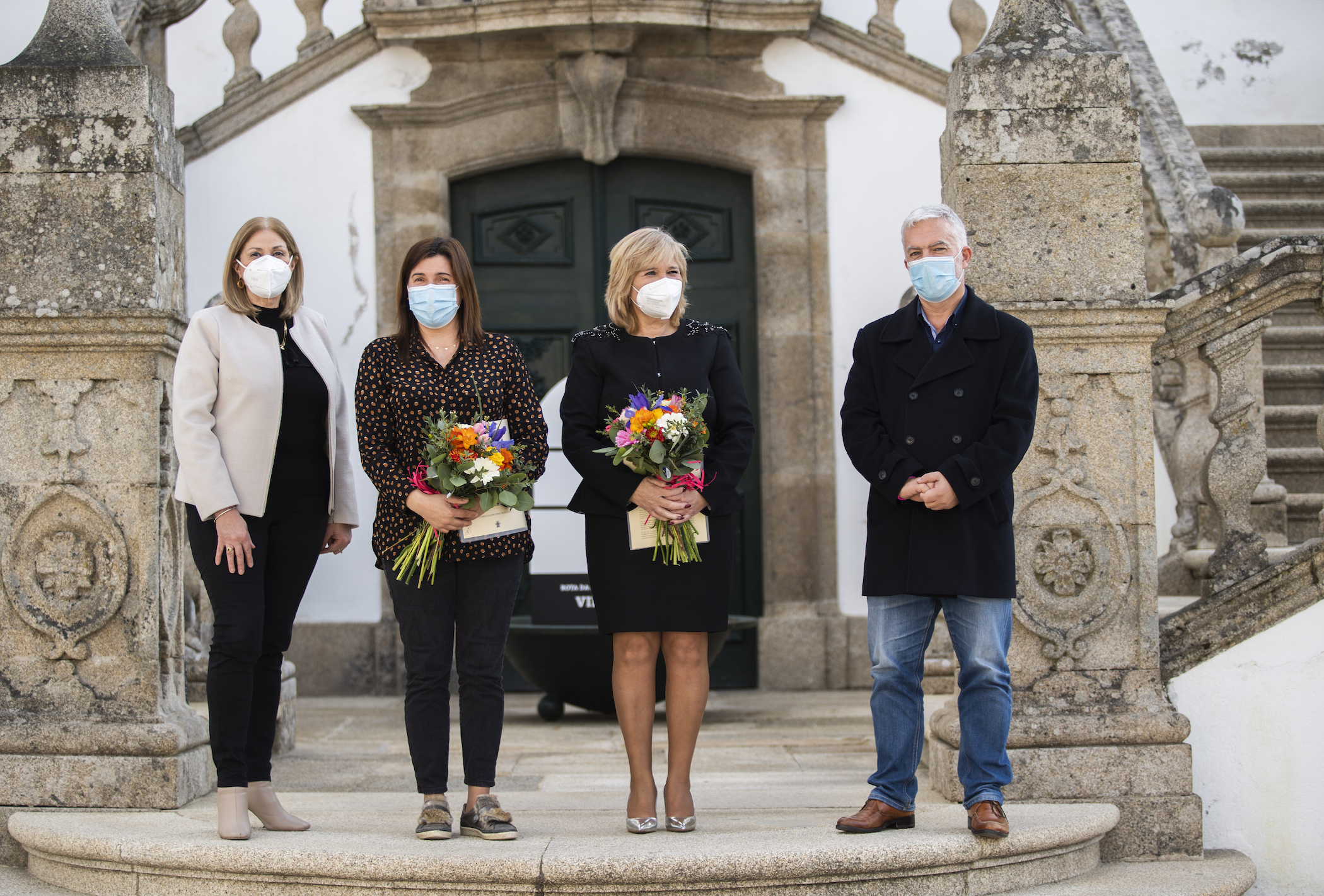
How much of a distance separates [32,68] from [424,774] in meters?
2.54

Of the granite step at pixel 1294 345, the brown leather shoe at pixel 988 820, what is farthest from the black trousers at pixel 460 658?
A: the granite step at pixel 1294 345

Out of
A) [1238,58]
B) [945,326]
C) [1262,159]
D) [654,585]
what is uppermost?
[1238,58]

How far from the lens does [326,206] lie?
8273mm

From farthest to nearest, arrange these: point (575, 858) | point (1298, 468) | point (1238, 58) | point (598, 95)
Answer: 1. point (1238, 58)
2. point (598, 95)
3. point (1298, 468)
4. point (575, 858)

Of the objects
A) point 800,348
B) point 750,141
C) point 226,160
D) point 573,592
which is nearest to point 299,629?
point 573,592

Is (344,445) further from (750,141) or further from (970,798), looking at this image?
(750,141)

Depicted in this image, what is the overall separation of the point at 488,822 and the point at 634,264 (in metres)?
1.52

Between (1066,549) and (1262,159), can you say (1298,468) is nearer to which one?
(1262,159)

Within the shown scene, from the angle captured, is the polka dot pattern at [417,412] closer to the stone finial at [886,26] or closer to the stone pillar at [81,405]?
the stone pillar at [81,405]

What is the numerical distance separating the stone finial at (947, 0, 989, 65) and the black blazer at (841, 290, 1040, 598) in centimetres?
508

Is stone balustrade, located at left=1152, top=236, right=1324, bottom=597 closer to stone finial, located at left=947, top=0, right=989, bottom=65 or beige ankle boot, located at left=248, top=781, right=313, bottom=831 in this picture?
beige ankle boot, located at left=248, top=781, right=313, bottom=831

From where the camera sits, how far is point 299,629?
8.12m

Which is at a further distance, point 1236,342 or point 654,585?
point 1236,342

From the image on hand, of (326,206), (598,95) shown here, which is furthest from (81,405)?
(598,95)
